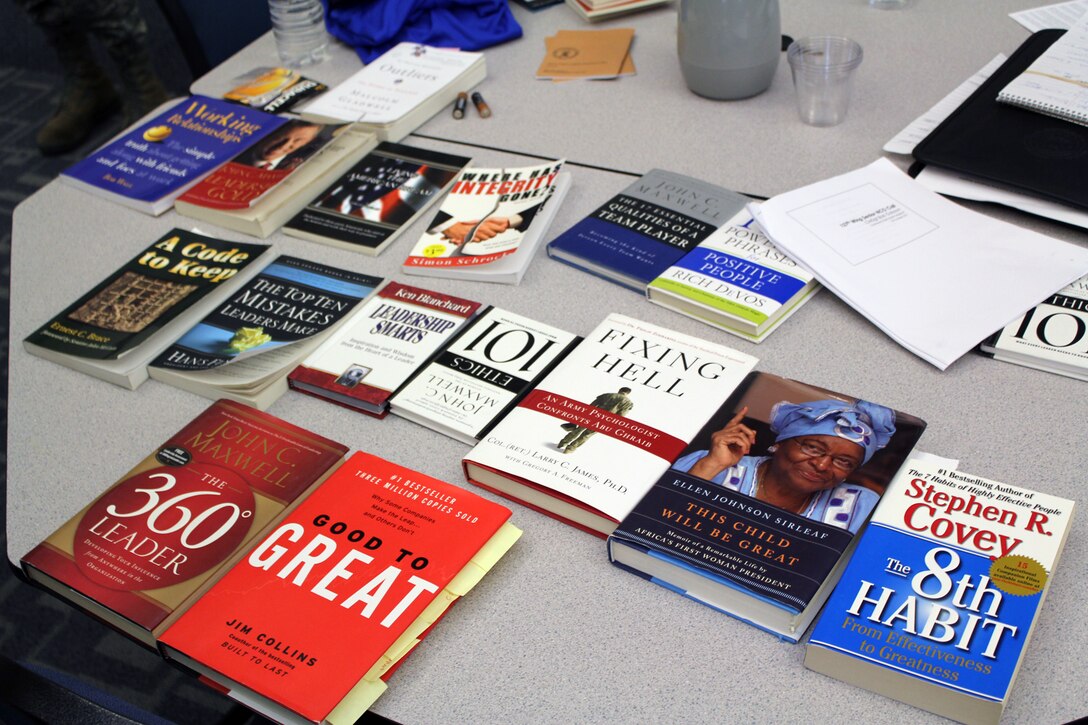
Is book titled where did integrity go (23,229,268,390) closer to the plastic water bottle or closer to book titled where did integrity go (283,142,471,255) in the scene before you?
book titled where did integrity go (283,142,471,255)

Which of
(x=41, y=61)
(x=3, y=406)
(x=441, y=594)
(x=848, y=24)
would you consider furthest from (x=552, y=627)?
(x=41, y=61)

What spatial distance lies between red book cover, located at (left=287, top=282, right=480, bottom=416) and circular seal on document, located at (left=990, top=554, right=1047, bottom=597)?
649 millimetres

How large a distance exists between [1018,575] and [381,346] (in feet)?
2.40

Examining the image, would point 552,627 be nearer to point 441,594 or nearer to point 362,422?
point 441,594

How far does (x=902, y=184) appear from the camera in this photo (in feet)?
4.42

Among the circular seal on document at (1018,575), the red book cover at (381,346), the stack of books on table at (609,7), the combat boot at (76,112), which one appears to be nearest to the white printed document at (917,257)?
the circular seal on document at (1018,575)

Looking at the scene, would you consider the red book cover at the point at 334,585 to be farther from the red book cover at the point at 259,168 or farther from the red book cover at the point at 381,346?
the red book cover at the point at 259,168

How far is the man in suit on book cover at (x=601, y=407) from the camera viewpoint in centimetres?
101

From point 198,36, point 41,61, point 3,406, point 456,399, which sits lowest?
point 3,406

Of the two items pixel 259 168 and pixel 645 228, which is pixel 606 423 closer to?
pixel 645 228

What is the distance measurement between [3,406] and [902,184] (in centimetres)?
219

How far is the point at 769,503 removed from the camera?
3.03 ft

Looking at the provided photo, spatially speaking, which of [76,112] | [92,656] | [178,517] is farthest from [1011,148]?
[76,112]

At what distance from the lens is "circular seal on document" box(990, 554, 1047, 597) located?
825 millimetres
